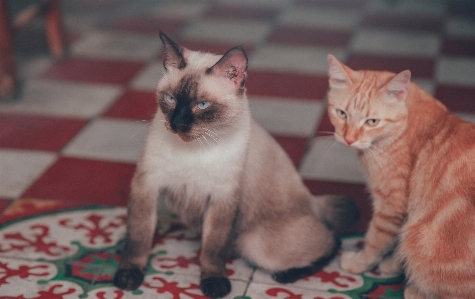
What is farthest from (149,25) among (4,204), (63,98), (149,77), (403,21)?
(4,204)

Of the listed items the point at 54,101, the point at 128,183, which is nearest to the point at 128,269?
the point at 128,183

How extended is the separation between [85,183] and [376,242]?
944 mm

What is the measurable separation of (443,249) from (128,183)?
103cm

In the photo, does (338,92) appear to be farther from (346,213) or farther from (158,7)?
(158,7)

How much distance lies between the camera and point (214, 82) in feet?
4.68

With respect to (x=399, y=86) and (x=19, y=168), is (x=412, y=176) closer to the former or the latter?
(x=399, y=86)

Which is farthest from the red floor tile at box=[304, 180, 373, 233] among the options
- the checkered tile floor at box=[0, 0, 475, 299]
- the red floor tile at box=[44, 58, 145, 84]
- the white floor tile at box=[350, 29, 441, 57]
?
the white floor tile at box=[350, 29, 441, 57]

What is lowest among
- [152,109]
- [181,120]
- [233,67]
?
[152,109]

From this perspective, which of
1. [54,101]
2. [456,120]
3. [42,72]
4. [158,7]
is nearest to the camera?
[456,120]

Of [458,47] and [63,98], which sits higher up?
[458,47]

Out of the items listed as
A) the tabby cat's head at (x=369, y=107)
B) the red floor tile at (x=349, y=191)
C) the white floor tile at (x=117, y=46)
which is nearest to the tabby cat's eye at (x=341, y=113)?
the tabby cat's head at (x=369, y=107)

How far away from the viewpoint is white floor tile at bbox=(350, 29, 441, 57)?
3074mm

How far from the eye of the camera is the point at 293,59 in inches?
119

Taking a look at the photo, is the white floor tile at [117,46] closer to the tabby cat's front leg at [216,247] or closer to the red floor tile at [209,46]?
the red floor tile at [209,46]
